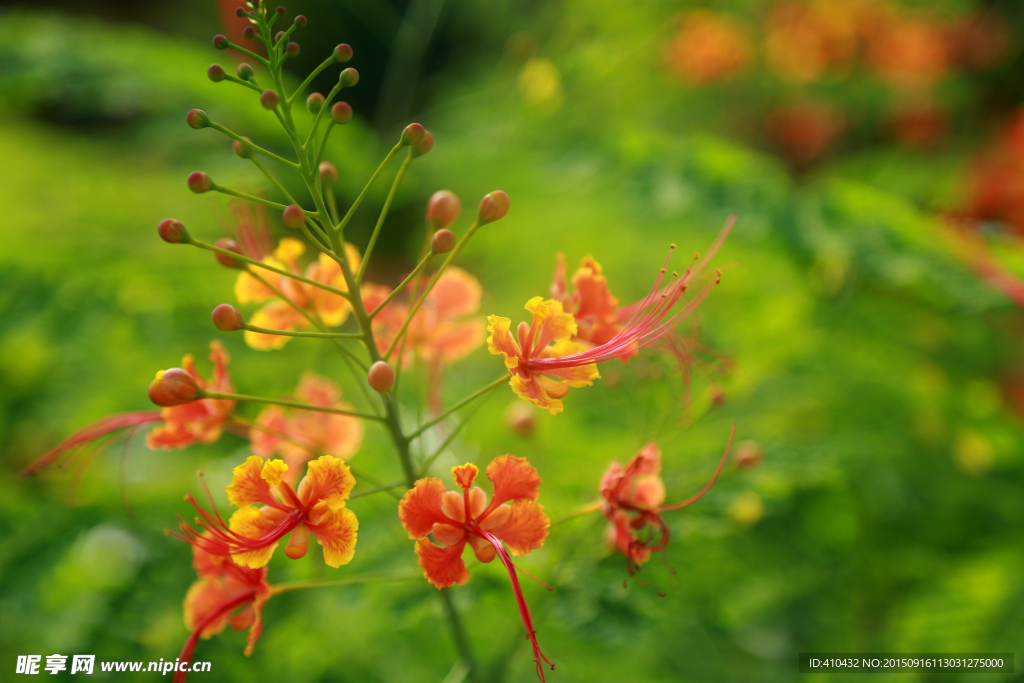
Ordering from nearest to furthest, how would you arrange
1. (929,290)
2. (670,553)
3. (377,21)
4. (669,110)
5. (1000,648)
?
1. (670,553)
2. (1000,648)
3. (929,290)
4. (669,110)
5. (377,21)

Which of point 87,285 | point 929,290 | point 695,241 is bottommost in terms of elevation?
point 87,285

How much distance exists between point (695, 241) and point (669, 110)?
2.10 metres

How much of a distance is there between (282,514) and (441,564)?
0.25m

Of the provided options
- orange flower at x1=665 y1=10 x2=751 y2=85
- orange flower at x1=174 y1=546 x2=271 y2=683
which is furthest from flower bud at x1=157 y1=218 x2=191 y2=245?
orange flower at x1=665 y1=10 x2=751 y2=85

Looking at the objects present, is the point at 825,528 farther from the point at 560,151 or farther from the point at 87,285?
the point at 87,285

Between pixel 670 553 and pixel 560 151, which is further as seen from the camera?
pixel 560 151

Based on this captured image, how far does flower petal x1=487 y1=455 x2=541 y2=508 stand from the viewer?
863 mm

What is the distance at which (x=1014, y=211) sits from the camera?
3.13 m

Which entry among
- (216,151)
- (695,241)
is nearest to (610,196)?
(695,241)

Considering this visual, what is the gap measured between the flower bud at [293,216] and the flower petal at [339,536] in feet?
1.36

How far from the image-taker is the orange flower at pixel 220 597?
96cm

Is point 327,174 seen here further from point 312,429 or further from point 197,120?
point 312,429

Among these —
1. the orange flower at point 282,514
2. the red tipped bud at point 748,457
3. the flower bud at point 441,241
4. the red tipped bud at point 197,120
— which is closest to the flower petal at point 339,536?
the orange flower at point 282,514

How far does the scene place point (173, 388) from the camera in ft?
3.02
